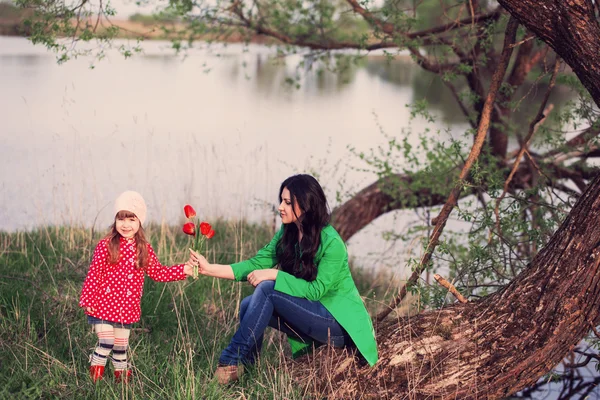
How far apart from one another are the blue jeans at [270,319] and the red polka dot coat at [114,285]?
0.41 meters

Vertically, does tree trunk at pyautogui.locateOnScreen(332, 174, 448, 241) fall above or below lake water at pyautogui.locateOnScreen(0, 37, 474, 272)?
above

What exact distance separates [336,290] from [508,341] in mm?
920

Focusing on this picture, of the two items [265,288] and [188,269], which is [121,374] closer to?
[188,269]

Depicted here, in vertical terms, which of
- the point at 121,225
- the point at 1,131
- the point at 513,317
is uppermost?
the point at 121,225

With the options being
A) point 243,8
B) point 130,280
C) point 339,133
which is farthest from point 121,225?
point 339,133

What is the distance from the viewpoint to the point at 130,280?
150 inches

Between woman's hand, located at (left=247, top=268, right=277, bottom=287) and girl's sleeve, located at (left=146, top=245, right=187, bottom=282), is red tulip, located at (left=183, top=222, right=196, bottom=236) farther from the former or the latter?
woman's hand, located at (left=247, top=268, right=277, bottom=287)

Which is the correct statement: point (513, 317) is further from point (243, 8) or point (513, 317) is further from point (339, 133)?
point (339, 133)

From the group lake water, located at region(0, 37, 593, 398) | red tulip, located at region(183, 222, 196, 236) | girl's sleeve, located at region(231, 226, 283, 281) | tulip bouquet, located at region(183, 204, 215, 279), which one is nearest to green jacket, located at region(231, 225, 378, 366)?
girl's sleeve, located at region(231, 226, 283, 281)

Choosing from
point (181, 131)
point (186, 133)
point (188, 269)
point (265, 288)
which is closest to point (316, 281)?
point (265, 288)

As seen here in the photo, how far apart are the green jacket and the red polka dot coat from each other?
1.81ft

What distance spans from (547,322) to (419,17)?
12.3ft

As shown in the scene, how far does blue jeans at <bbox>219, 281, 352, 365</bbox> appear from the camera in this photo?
3836mm

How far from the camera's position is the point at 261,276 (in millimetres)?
3869
